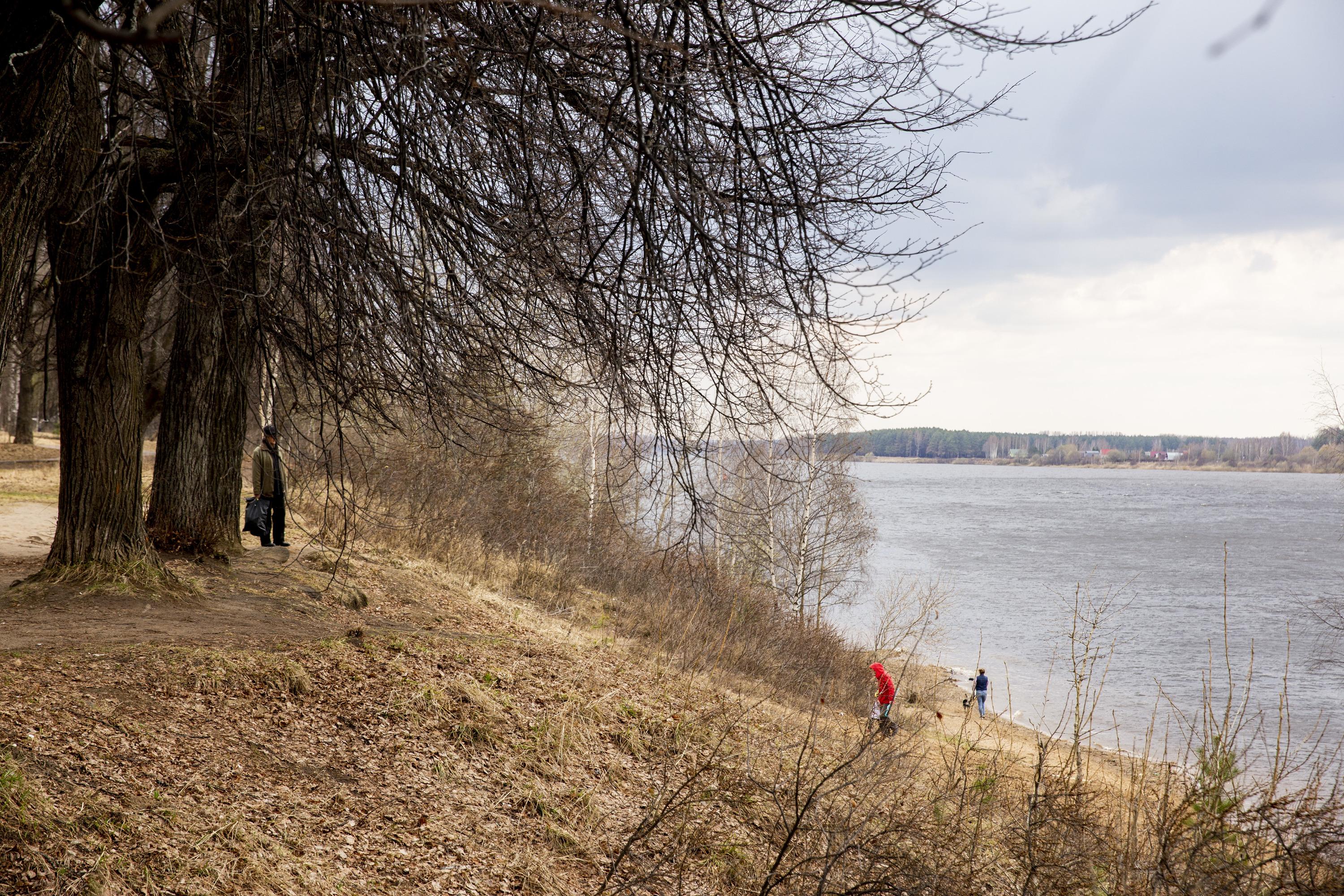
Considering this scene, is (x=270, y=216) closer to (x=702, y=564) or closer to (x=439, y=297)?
(x=439, y=297)

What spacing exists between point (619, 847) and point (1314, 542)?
5686cm

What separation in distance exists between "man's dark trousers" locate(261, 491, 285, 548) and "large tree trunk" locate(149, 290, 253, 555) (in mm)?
1531

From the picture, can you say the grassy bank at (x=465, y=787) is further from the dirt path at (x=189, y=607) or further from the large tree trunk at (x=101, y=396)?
the large tree trunk at (x=101, y=396)

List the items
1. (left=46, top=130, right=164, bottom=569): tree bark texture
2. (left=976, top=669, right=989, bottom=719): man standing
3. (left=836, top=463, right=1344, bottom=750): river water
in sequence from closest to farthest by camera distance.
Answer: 1. (left=46, top=130, right=164, bottom=569): tree bark texture
2. (left=976, top=669, right=989, bottom=719): man standing
3. (left=836, top=463, right=1344, bottom=750): river water

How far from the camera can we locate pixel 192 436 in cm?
898

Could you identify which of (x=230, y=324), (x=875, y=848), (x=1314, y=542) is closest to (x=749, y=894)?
(x=875, y=848)

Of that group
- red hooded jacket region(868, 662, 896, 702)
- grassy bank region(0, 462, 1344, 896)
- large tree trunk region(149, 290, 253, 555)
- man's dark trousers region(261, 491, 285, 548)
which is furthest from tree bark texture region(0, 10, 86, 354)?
red hooded jacket region(868, 662, 896, 702)

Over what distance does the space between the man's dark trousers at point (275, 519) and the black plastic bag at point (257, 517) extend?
0.05 meters

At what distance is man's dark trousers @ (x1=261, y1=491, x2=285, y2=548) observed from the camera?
35.2ft

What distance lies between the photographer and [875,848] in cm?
473

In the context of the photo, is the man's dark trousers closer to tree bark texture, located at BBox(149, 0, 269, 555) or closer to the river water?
tree bark texture, located at BBox(149, 0, 269, 555)

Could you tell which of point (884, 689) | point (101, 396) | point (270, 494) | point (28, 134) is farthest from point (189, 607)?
point (884, 689)

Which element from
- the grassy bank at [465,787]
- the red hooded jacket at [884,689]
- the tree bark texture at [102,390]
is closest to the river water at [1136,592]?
the grassy bank at [465,787]

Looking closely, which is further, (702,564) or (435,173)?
(435,173)
